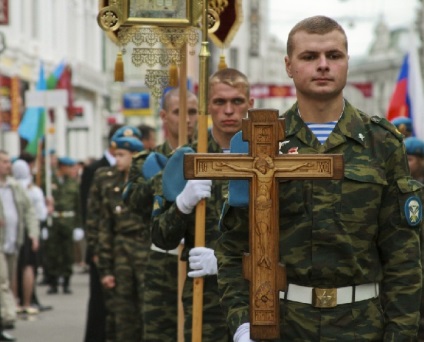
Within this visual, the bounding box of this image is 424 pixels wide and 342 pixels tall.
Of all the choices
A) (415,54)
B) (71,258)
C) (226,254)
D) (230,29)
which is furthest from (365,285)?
(71,258)

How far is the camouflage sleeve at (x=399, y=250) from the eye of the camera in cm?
490

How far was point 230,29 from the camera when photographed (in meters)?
8.59

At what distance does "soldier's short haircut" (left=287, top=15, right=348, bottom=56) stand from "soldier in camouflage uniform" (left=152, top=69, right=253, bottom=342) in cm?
219

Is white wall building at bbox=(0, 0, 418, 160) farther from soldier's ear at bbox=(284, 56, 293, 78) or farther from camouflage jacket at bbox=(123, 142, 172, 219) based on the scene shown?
soldier's ear at bbox=(284, 56, 293, 78)

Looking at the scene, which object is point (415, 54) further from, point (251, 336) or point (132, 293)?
point (251, 336)

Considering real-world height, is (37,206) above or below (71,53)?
below

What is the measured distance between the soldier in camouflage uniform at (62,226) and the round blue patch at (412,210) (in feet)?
51.6

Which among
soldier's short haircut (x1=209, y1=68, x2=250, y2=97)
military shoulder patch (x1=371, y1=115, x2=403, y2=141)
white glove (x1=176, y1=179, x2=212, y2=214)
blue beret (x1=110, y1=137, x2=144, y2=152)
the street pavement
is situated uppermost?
soldier's short haircut (x1=209, y1=68, x2=250, y2=97)

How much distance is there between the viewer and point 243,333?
474 cm

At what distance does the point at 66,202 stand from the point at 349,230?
56.3ft

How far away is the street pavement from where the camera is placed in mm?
14828

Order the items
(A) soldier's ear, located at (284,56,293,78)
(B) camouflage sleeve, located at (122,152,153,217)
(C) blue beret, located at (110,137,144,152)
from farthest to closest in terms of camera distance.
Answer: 1. (C) blue beret, located at (110,137,144,152)
2. (B) camouflage sleeve, located at (122,152,153,217)
3. (A) soldier's ear, located at (284,56,293,78)

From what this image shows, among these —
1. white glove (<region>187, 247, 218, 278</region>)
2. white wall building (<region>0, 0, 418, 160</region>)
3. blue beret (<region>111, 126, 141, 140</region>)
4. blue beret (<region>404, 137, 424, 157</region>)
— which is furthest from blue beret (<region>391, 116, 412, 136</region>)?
white wall building (<region>0, 0, 418, 160</region>)

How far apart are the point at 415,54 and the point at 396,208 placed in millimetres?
9643
